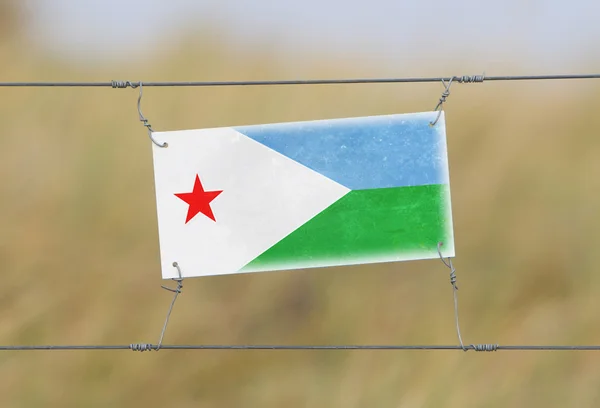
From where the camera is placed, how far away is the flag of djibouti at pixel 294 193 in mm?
1275

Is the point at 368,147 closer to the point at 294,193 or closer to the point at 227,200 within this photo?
the point at 294,193

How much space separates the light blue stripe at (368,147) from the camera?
1273mm

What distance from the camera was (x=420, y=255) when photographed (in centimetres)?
127

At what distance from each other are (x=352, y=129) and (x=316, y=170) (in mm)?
109

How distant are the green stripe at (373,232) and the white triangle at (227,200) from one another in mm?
28

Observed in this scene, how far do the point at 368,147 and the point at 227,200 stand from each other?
0.99ft

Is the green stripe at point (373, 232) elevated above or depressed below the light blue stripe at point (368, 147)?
below

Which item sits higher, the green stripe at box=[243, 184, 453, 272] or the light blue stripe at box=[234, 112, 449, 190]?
the light blue stripe at box=[234, 112, 449, 190]

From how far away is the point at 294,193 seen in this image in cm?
129

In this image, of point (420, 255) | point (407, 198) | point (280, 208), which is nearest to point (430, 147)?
point (407, 198)

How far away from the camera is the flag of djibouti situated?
4.18ft

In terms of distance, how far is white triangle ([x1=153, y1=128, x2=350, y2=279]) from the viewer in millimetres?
1289

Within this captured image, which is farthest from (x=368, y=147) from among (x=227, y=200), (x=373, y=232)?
(x=227, y=200)

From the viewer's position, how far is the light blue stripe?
1.27 metres
